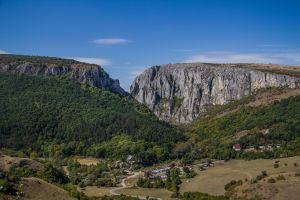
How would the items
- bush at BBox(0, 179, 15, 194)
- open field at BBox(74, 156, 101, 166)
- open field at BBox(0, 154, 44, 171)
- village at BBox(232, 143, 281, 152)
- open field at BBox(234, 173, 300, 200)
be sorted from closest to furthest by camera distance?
bush at BBox(0, 179, 15, 194) < open field at BBox(234, 173, 300, 200) < open field at BBox(0, 154, 44, 171) < village at BBox(232, 143, 281, 152) < open field at BBox(74, 156, 101, 166)

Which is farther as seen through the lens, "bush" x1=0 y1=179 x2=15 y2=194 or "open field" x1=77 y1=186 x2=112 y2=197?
"open field" x1=77 y1=186 x2=112 y2=197

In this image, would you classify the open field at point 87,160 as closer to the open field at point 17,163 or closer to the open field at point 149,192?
the open field at point 17,163

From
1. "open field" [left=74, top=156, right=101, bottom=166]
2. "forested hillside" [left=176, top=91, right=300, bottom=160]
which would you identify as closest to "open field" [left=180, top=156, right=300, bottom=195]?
"forested hillside" [left=176, top=91, right=300, bottom=160]

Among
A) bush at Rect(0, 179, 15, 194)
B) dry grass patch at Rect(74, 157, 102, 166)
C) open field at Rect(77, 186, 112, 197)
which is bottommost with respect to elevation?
dry grass patch at Rect(74, 157, 102, 166)

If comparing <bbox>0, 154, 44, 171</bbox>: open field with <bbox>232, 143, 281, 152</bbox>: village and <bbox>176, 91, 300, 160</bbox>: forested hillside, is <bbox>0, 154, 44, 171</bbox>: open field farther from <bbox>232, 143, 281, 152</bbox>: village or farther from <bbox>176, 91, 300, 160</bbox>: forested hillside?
<bbox>232, 143, 281, 152</bbox>: village

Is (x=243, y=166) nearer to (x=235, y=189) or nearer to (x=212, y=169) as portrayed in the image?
(x=212, y=169)

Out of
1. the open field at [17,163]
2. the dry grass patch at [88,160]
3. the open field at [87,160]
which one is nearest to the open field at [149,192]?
the open field at [17,163]

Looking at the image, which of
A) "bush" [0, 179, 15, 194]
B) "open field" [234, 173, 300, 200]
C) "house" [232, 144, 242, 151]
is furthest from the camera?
"house" [232, 144, 242, 151]
